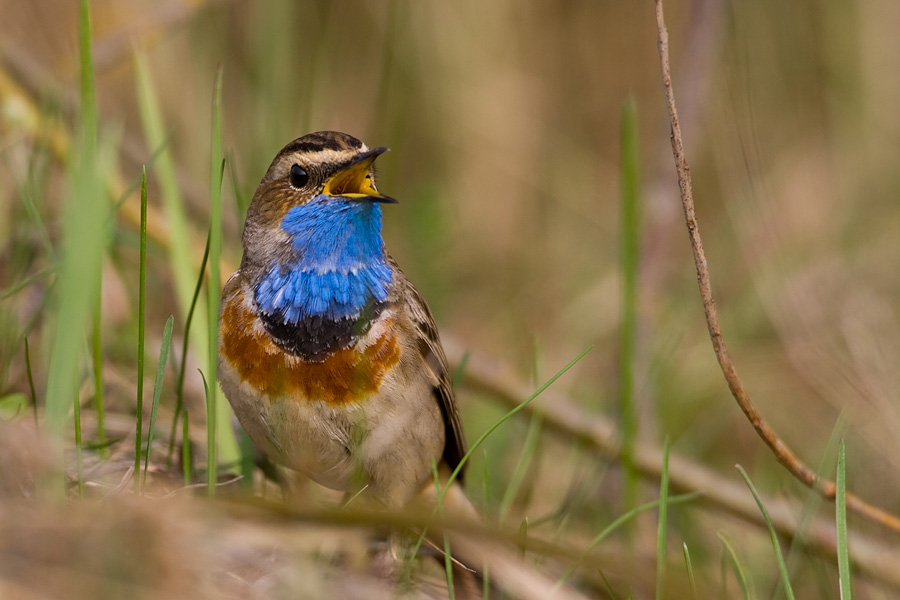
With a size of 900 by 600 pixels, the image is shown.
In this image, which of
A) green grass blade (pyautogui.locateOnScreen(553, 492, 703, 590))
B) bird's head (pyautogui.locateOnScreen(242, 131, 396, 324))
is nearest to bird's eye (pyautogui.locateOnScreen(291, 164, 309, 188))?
bird's head (pyautogui.locateOnScreen(242, 131, 396, 324))

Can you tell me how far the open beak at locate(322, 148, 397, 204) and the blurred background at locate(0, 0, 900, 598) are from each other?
43cm

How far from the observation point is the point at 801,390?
6.68 metres

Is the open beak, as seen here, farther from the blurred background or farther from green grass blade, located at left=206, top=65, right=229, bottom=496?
green grass blade, located at left=206, top=65, right=229, bottom=496

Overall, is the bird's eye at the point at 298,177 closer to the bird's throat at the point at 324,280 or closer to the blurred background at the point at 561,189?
the bird's throat at the point at 324,280

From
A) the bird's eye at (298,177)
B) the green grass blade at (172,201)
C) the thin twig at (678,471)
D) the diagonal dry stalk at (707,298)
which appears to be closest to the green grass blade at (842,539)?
the diagonal dry stalk at (707,298)

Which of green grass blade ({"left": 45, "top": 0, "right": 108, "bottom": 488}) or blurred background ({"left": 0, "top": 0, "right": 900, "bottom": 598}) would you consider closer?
green grass blade ({"left": 45, "top": 0, "right": 108, "bottom": 488})

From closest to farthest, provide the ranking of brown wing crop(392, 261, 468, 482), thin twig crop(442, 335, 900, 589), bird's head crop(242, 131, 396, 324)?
bird's head crop(242, 131, 396, 324) → brown wing crop(392, 261, 468, 482) → thin twig crop(442, 335, 900, 589)

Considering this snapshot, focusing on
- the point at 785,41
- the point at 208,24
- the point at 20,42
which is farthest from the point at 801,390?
the point at 20,42

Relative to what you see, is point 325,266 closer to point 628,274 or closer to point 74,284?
point 74,284

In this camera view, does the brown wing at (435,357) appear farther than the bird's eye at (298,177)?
Yes

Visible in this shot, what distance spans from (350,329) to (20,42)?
4243 mm

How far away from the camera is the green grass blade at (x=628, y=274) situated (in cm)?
399

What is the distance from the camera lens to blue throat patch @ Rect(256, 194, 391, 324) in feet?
11.6

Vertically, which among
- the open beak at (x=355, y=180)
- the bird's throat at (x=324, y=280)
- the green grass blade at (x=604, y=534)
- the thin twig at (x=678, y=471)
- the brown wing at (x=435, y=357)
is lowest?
the thin twig at (x=678, y=471)
